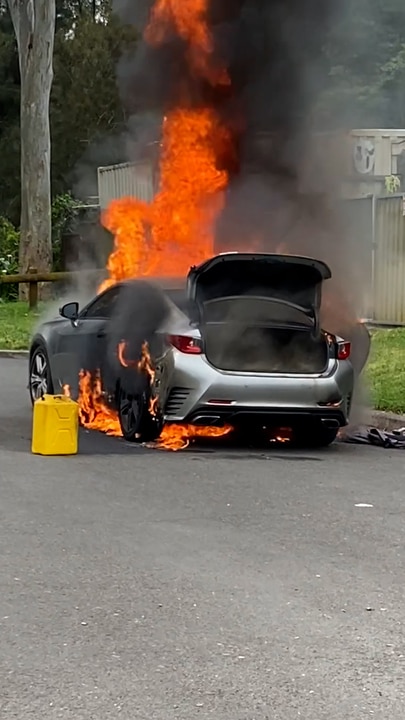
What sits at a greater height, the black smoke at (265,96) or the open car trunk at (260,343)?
the black smoke at (265,96)

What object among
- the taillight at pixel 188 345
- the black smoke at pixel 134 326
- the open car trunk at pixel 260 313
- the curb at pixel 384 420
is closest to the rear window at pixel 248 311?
the open car trunk at pixel 260 313

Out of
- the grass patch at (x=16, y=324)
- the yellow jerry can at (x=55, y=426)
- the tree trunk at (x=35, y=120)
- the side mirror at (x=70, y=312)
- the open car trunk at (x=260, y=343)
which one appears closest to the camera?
the yellow jerry can at (x=55, y=426)

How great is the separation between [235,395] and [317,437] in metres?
1.25

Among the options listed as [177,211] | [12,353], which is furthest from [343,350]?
[12,353]

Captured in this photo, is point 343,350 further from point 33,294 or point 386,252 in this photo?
point 33,294

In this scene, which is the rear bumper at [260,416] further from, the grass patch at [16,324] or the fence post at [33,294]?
the fence post at [33,294]

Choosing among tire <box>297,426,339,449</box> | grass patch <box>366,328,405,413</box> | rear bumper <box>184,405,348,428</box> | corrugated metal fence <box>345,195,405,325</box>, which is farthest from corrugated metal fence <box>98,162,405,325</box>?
rear bumper <box>184,405,348,428</box>

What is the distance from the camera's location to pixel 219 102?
12789 millimetres

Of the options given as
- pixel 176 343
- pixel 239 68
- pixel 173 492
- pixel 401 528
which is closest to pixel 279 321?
pixel 176 343

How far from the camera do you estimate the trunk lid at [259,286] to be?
980 cm

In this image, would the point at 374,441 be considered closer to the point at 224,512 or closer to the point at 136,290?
the point at 136,290

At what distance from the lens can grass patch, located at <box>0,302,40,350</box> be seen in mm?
19078

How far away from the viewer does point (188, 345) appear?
9.59 m

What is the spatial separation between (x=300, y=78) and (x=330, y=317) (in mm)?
3399
